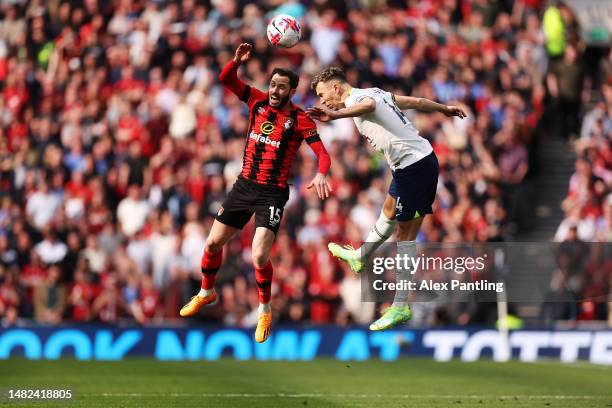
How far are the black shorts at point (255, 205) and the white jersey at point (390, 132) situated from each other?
4.52 ft

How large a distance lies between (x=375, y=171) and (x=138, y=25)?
6.30 metres

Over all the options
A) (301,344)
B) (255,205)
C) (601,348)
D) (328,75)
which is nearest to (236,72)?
(328,75)

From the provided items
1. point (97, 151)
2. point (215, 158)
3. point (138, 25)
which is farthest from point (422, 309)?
point (138, 25)

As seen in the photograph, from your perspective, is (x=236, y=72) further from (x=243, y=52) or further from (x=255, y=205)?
(x=255, y=205)

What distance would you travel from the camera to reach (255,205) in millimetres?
15891

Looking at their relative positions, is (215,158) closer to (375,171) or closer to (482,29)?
(375,171)

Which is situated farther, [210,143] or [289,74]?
[210,143]

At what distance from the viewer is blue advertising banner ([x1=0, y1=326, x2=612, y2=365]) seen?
77.7 ft

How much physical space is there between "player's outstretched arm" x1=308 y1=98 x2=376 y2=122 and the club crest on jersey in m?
1.52

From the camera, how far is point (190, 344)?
24062mm

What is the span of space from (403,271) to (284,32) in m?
3.23

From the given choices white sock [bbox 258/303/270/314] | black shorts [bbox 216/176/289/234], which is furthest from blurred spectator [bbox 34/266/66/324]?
black shorts [bbox 216/176/289/234]
